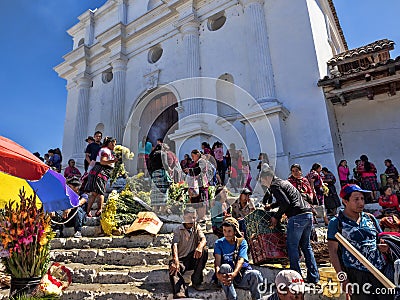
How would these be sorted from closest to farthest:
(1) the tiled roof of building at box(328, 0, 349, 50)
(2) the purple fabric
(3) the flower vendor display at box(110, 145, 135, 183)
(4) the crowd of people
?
(4) the crowd of people → (2) the purple fabric → (3) the flower vendor display at box(110, 145, 135, 183) → (1) the tiled roof of building at box(328, 0, 349, 50)

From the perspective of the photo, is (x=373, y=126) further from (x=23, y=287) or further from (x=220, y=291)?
(x=23, y=287)

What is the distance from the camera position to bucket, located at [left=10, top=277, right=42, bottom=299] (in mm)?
2879

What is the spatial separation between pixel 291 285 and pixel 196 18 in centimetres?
1327

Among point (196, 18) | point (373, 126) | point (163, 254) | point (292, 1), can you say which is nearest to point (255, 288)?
point (163, 254)

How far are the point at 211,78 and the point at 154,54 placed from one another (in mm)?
4495

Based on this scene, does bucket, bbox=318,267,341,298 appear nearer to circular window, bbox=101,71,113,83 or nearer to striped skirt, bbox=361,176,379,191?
striped skirt, bbox=361,176,379,191

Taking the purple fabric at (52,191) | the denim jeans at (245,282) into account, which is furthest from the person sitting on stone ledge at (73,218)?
the denim jeans at (245,282)

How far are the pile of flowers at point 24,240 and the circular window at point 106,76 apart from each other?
49.8ft

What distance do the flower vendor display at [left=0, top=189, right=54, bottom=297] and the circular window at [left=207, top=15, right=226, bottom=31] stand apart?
12.3m

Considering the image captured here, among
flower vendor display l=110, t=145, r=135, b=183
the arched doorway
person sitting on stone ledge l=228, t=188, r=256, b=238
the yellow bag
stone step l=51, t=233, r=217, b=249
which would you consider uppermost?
the arched doorway

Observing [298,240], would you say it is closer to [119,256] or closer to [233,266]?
[233,266]

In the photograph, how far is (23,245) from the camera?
2984 millimetres

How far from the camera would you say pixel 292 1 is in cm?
1141

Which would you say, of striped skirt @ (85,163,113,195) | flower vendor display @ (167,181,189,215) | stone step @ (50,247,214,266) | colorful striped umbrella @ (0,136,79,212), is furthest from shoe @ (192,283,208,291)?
striped skirt @ (85,163,113,195)
